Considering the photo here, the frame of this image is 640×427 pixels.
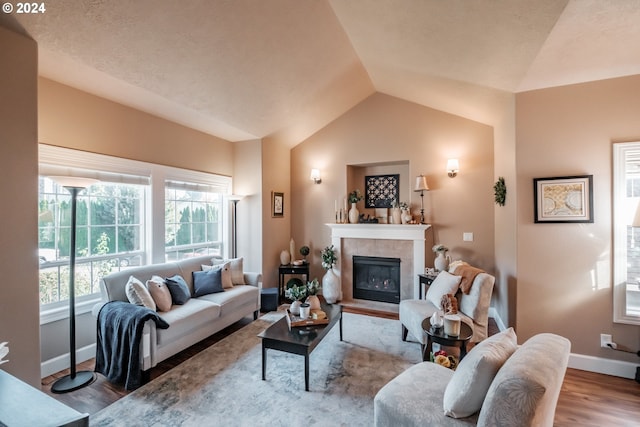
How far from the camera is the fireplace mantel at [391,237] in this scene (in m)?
4.46

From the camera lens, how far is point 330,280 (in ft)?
15.4

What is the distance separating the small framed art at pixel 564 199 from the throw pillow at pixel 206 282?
3673 millimetres

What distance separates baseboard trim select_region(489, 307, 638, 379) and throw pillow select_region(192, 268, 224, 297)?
3885mm

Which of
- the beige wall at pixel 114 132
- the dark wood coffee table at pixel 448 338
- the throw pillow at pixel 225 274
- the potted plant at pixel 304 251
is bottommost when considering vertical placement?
the dark wood coffee table at pixel 448 338

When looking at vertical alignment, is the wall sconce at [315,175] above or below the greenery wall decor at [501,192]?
above

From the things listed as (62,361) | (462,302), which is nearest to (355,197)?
(462,302)

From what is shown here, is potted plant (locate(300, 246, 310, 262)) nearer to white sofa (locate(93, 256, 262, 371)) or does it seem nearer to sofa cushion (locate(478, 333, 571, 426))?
white sofa (locate(93, 256, 262, 371))

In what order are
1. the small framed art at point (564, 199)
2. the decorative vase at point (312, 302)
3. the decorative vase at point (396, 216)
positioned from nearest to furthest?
the small framed art at point (564, 199), the decorative vase at point (312, 302), the decorative vase at point (396, 216)

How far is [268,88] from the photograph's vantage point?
11.8ft

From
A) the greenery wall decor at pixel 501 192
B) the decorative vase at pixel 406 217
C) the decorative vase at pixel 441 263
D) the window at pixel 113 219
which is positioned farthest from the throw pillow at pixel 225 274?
the greenery wall decor at pixel 501 192

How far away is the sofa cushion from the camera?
115 cm

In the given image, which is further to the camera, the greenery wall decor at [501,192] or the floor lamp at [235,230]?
the floor lamp at [235,230]

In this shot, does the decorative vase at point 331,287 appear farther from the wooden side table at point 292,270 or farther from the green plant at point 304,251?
the green plant at point 304,251

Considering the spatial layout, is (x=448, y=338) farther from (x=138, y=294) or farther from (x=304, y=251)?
(x=304, y=251)
